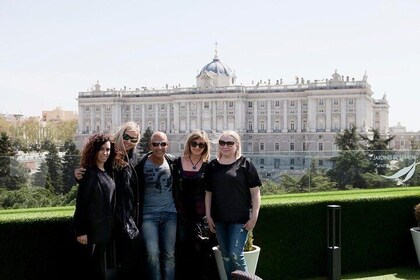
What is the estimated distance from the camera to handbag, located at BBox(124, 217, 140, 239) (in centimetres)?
368

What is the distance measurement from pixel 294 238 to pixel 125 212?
6.89 ft

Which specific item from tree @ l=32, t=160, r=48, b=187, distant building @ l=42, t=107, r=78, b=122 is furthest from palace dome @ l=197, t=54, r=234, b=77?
tree @ l=32, t=160, r=48, b=187

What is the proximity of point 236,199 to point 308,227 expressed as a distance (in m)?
1.66

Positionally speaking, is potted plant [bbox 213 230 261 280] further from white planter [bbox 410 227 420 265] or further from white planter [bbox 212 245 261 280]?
white planter [bbox 410 227 420 265]

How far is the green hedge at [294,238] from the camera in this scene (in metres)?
4.20

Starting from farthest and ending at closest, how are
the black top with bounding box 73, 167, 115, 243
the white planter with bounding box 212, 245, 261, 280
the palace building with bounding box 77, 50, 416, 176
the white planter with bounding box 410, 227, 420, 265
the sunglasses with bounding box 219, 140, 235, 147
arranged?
the palace building with bounding box 77, 50, 416, 176 < the white planter with bounding box 410, 227, 420, 265 < the white planter with bounding box 212, 245, 261, 280 < the sunglasses with bounding box 219, 140, 235, 147 < the black top with bounding box 73, 167, 115, 243

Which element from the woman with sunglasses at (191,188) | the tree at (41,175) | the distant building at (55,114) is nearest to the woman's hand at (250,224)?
the woman with sunglasses at (191,188)

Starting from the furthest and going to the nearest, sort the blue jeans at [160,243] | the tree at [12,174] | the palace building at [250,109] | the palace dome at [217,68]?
1. the palace dome at [217,68]
2. the palace building at [250,109]
3. the tree at [12,174]
4. the blue jeans at [160,243]

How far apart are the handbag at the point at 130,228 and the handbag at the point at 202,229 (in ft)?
1.75

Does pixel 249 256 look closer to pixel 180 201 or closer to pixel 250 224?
pixel 250 224

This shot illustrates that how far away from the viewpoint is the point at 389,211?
5781mm

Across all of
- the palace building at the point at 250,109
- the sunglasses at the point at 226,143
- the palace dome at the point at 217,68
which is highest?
the palace dome at the point at 217,68

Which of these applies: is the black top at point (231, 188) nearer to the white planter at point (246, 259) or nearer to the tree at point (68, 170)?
the white planter at point (246, 259)

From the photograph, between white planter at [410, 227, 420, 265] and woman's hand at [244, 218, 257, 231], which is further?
white planter at [410, 227, 420, 265]
